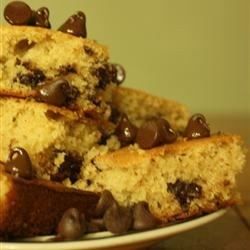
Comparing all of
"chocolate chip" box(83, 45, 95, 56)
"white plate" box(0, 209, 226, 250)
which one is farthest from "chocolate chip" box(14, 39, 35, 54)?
"white plate" box(0, 209, 226, 250)

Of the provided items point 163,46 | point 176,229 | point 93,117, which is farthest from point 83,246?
point 163,46

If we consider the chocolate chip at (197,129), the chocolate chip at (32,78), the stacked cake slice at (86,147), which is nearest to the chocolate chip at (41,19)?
the stacked cake slice at (86,147)

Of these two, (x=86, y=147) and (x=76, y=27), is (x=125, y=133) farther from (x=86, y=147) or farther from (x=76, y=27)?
(x=76, y=27)

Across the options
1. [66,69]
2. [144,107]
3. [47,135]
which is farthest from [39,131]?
[144,107]

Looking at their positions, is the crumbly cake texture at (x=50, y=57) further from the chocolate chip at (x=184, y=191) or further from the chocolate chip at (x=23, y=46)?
the chocolate chip at (x=184, y=191)

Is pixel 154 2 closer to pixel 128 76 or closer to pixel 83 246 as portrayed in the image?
pixel 128 76

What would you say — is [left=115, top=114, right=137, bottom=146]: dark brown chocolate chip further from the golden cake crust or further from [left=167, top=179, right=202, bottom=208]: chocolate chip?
[left=167, top=179, right=202, bottom=208]: chocolate chip
